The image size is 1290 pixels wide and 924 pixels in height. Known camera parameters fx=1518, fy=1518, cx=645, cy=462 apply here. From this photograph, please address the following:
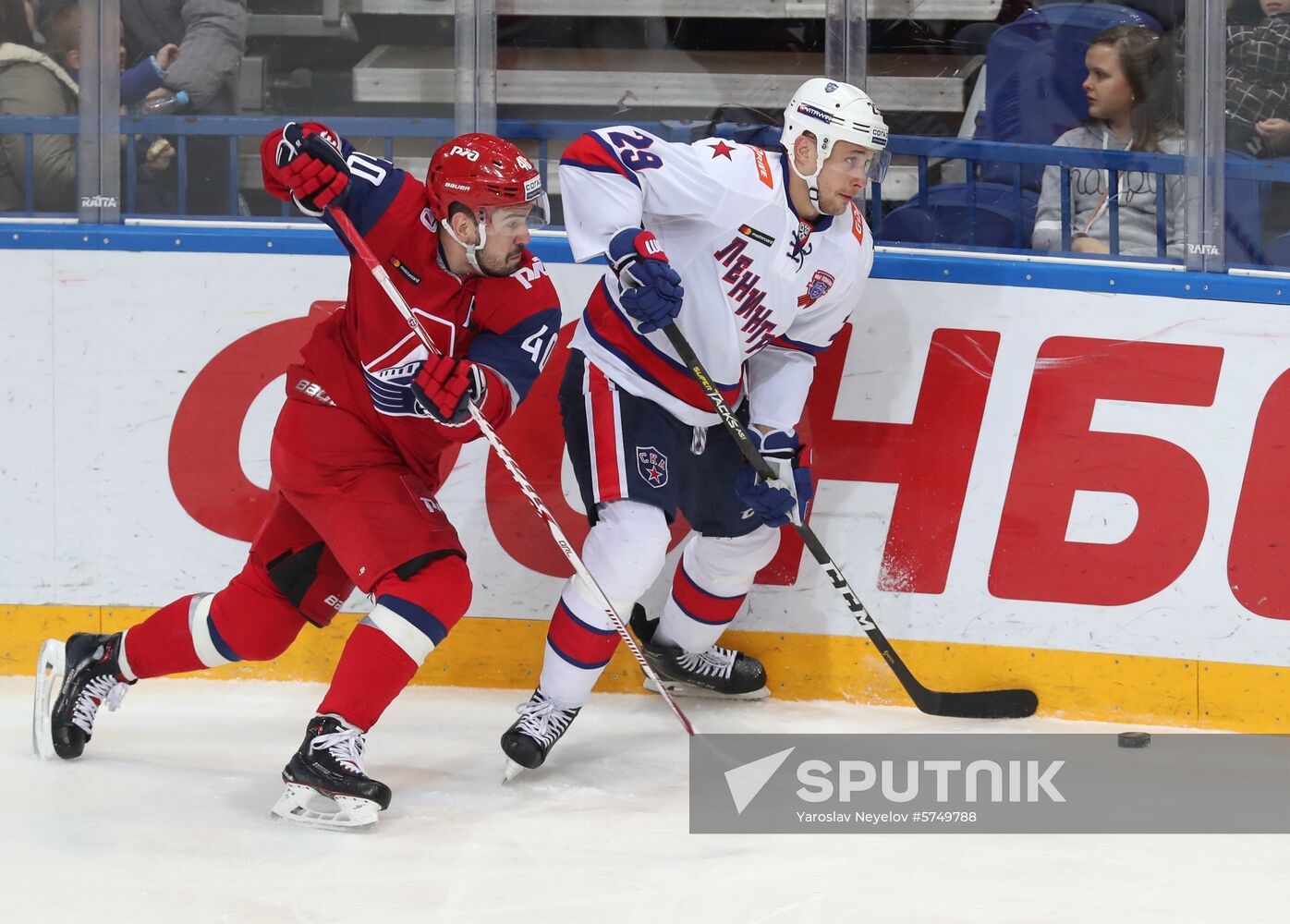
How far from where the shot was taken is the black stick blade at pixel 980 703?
126 inches

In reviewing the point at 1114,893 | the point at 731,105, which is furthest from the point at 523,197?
the point at 1114,893

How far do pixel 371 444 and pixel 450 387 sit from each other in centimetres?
30

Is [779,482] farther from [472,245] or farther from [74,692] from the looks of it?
[74,692]

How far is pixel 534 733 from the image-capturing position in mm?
2930

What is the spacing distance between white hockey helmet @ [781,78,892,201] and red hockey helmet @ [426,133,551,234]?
56 centimetres

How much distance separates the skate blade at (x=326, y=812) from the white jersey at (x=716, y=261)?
98cm

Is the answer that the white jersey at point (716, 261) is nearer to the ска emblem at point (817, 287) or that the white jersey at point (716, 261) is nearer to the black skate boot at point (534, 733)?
the ска emblem at point (817, 287)

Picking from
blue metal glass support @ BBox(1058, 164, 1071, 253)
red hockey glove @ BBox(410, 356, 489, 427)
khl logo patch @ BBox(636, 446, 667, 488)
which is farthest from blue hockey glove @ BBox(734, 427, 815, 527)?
blue metal glass support @ BBox(1058, 164, 1071, 253)

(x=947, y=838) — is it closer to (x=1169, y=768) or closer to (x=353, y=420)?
(x=1169, y=768)

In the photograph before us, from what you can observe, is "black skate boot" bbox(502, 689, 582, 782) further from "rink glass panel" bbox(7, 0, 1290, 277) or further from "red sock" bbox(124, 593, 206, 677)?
"rink glass panel" bbox(7, 0, 1290, 277)

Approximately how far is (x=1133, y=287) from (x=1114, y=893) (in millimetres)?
1365

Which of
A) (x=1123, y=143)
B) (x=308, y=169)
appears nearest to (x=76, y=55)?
(x=308, y=169)

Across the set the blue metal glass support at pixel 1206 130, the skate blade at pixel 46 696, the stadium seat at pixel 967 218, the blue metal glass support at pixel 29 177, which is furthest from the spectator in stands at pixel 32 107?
the blue metal glass support at pixel 1206 130

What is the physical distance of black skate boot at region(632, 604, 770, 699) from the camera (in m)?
3.36
